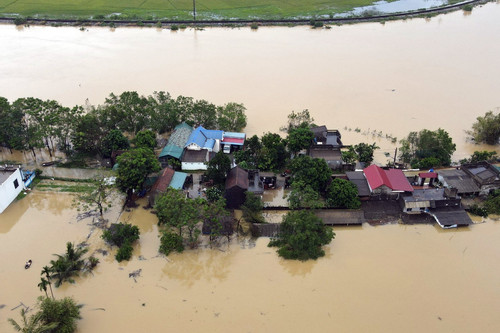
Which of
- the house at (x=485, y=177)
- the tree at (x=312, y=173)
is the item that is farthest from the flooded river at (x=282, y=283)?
the tree at (x=312, y=173)

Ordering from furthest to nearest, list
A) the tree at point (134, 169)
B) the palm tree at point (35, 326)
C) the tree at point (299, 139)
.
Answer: the tree at point (299, 139), the tree at point (134, 169), the palm tree at point (35, 326)

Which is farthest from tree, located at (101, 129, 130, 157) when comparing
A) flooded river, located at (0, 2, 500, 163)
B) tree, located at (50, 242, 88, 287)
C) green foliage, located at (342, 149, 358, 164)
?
green foliage, located at (342, 149, 358, 164)

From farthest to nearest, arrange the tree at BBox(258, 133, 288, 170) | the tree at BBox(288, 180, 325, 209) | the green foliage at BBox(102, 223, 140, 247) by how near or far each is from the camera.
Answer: the tree at BBox(258, 133, 288, 170), the tree at BBox(288, 180, 325, 209), the green foliage at BBox(102, 223, 140, 247)

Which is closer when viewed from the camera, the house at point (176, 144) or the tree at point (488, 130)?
the house at point (176, 144)

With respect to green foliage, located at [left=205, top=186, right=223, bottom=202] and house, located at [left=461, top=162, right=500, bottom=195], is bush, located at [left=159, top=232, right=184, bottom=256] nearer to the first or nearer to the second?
green foliage, located at [left=205, top=186, right=223, bottom=202]

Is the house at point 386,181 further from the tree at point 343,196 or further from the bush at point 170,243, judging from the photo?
the bush at point 170,243

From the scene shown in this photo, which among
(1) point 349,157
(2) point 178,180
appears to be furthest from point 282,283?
(1) point 349,157
